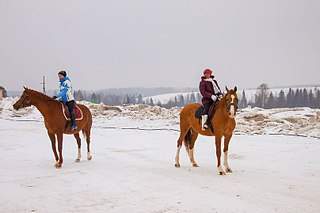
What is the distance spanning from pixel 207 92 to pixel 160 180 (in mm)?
2712

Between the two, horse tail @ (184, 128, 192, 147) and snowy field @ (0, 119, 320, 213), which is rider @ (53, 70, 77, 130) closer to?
snowy field @ (0, 119, 320, 213)

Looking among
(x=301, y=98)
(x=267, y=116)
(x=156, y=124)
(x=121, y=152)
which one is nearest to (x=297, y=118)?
(x=267, y=116)

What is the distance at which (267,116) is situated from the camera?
22531mm

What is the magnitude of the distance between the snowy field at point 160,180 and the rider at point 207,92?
4.91ft

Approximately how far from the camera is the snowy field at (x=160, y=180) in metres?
6.16

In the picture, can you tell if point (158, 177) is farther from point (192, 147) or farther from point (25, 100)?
point (25, 100)

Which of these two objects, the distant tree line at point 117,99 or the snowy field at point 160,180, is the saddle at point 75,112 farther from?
the distant tree line at point 117,99

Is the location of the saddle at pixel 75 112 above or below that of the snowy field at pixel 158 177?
above

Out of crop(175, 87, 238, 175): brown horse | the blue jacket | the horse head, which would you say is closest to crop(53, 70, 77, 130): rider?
the blue jacket

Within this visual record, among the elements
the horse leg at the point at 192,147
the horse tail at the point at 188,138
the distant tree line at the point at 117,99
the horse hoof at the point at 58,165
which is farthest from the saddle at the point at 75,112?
the distant tree line at the point at 117,99

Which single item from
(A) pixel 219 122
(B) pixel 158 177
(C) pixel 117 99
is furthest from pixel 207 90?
(C) pixel 117 99

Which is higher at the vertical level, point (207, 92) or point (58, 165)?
point (207, 92)

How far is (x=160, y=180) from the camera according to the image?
8156 mm

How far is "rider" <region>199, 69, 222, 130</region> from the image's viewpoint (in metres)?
9.40
